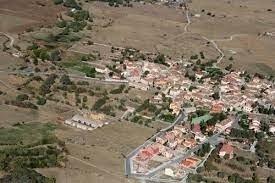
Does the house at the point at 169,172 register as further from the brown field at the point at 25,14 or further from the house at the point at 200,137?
the brown field at the point at 25,14

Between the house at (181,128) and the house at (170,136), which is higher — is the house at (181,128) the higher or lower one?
the lower one

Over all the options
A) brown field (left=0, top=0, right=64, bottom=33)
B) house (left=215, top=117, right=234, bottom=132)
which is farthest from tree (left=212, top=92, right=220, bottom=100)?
brown field (left=0, top=0, right=64, bottom=33)

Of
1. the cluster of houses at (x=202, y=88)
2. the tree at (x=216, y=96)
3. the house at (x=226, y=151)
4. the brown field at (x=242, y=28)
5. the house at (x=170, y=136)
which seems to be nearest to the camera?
the house at (x=226, y=151)

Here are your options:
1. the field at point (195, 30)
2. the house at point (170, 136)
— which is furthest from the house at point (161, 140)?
the field at point (195, 30)

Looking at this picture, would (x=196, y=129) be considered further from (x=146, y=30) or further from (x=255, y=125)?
(x=146, y=30)

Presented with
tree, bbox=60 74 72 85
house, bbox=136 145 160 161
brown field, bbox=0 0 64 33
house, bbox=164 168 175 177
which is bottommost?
house, bbox=164 168 175 177

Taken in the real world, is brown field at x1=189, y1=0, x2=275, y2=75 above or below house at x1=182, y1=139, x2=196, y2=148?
above

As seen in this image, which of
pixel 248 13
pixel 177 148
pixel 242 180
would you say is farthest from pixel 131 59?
pixel 248 13

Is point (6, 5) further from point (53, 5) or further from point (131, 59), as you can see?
point (131, 59)

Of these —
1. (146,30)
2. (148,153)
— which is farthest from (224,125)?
(146,30)

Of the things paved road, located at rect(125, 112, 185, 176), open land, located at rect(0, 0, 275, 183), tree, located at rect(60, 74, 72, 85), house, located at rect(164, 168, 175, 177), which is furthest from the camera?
tree, located at rect(60, 74, 72, 85)

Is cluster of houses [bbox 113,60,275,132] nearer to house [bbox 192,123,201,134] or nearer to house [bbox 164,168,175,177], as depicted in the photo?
house [bbox 192,123,201,134]

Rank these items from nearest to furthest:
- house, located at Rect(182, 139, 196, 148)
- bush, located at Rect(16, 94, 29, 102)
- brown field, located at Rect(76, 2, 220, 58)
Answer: house, located at Rect(182, 139, 196, 148), bush, located at Rect(16, 94, 29, 102), brown field, located at Rect(76, 2, 220, 58)
